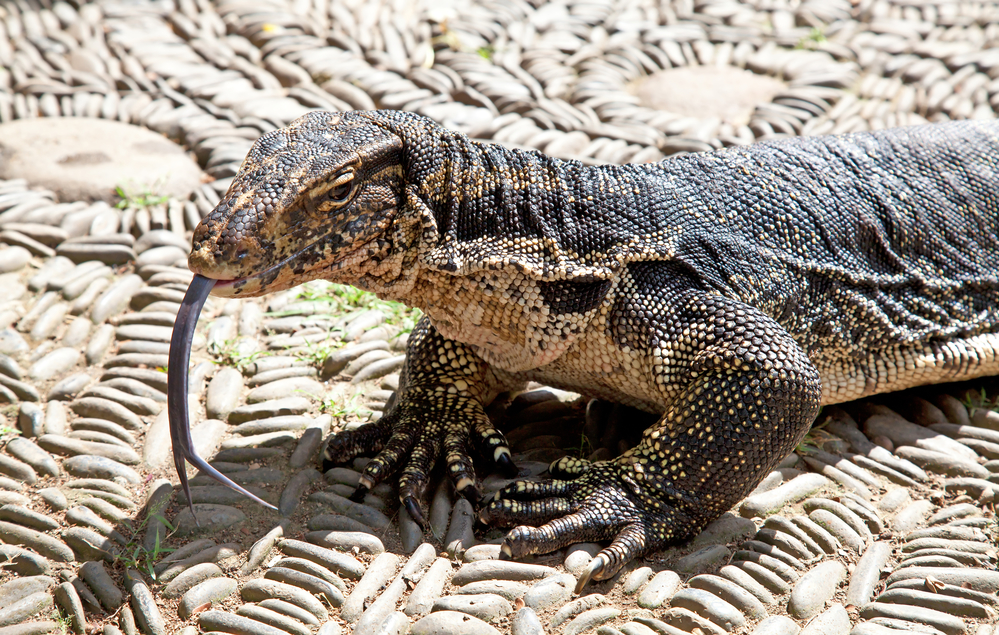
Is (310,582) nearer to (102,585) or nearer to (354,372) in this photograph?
(102,585)

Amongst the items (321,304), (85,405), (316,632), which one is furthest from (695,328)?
(85,405)

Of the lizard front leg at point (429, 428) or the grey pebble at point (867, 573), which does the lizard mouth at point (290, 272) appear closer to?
the lizard front leg at point (429, 428)

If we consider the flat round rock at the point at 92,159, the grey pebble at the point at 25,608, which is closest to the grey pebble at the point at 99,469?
the grey pebble at the point at 25,608

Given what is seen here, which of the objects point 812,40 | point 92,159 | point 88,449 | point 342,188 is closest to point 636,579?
point 342,188

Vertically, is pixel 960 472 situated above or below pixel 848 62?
below

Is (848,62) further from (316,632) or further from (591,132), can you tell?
(316,632)

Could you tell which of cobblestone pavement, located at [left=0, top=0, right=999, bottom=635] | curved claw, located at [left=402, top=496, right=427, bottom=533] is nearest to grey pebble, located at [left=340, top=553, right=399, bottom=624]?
cobblestone pavement, located at [left=0, top=0, right=999, bottom=635]

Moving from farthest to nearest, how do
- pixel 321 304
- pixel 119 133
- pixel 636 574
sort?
pixel 119 133 → pixel 321 304 → pixel 636 574
